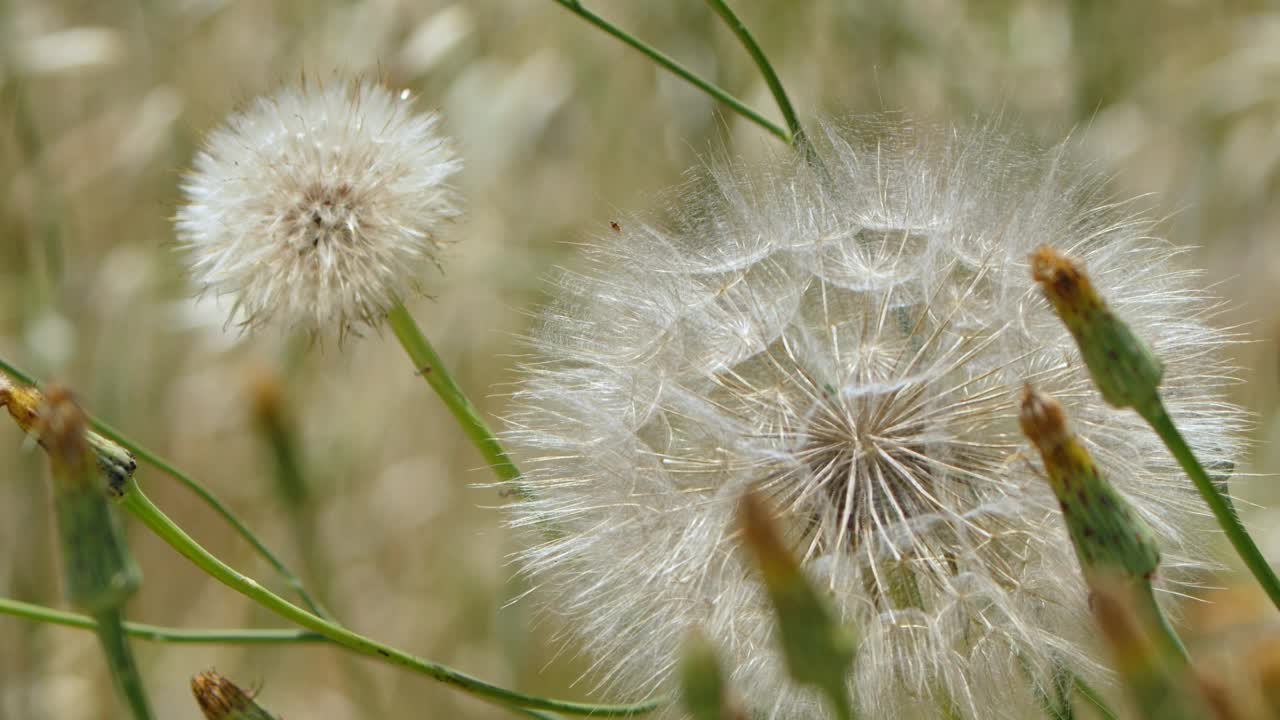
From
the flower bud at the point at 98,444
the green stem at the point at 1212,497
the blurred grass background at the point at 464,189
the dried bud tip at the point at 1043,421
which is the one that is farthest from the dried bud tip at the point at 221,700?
the blurred grass background at the point at 464,189

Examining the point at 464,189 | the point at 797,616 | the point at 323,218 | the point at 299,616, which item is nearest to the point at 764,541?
the point at 797,616

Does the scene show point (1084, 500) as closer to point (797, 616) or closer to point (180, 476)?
point (797, 616)

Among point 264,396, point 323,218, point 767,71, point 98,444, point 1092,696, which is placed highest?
point 264,396

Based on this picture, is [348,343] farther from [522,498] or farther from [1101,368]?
[1101,368]

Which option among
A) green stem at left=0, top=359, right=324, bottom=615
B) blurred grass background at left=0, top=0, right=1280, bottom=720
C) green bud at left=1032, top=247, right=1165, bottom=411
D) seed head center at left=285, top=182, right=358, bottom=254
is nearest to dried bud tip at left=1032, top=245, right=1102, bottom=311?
green bud at left=1032, top=247, right=1165, bottom=411

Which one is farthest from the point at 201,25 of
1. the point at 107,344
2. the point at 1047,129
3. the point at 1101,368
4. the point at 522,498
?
the point at 1101,368

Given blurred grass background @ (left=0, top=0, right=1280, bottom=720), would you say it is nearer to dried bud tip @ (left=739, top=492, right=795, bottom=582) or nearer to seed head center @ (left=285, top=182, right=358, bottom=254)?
seed head center @ (left=285, top=182, right=358, bottom=254)
